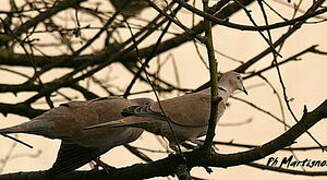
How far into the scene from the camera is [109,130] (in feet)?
7.15

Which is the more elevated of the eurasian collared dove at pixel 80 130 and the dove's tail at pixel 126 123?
the eurasian collared dove at pixel 80 130

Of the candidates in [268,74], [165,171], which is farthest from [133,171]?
[268,74]

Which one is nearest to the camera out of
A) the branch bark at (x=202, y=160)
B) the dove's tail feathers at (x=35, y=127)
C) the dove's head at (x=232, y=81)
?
the branch bark at (x=202, y=160)

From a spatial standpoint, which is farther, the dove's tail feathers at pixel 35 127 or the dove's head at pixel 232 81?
the dove's head at pixel 232 81

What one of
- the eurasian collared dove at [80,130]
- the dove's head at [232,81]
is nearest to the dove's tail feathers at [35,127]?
the eurasian collared dove at [80,130]

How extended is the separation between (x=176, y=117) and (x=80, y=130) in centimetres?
26

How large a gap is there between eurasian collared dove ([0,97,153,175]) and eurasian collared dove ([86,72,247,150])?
4.1 inches

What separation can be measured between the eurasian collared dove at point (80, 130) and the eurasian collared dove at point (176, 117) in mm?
104

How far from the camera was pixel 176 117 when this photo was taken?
212 cm

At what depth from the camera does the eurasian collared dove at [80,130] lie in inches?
84.9

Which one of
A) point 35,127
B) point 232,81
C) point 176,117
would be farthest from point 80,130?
point 232,81

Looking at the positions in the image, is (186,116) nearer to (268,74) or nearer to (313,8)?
(313,8)

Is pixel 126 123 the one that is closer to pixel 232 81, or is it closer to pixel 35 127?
pixel 35 127

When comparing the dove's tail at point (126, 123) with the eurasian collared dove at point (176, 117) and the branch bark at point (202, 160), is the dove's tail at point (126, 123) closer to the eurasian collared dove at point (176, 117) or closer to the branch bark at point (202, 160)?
the eurasian collared dove at point (176, 117)
